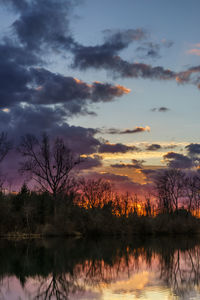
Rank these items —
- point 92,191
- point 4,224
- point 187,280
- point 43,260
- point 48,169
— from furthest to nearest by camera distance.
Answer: point 92,191, point 48,169, point 4,224, point 43,260, point 187,280

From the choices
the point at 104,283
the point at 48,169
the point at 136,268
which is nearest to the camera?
the point at 104,283

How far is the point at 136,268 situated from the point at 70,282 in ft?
17.2

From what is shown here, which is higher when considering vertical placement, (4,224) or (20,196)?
(20,196)

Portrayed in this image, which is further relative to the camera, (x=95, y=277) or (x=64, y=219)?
(x=64, y=219)

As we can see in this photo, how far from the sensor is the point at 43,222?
154 ft

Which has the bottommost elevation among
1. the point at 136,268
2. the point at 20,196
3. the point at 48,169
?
the point at 136,268

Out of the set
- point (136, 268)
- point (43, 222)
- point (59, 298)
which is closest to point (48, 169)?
point (43, 222)

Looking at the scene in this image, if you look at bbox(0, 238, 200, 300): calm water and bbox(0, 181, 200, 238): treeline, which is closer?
bbox(0, 238, 200, 300): calm water

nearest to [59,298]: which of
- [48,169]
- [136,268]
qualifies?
[136,268]

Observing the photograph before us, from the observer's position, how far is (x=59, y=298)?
1274 cm

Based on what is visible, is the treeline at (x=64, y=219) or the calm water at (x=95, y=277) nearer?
the calm water at (x=95, y=277)

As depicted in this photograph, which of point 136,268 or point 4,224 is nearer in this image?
point 136,268

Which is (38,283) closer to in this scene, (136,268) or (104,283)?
(104,283)

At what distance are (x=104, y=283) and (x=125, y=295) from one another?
2762 mm
